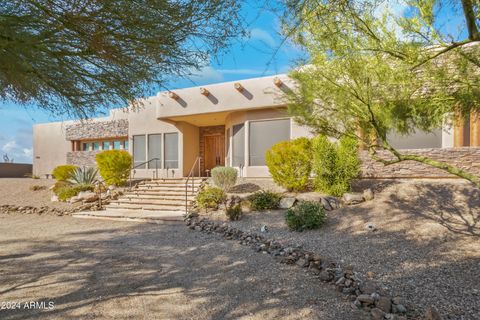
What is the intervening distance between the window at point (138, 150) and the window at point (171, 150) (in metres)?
1.60

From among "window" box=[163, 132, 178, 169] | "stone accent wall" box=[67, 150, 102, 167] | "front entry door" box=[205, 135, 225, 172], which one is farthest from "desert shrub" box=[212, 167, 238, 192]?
"stone accent wall" box=[67, 150, 102, 167]

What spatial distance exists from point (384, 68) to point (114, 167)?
12.7 m

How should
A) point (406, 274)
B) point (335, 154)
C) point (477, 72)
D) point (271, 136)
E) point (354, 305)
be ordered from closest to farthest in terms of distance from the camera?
point (354, 305) < point (406, 274) < point (477, 72) < point (335, 154) < point (271, 136)

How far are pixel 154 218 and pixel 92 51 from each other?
654 centimetres

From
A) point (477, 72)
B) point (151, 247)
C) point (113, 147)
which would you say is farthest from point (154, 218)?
point (113, 147)

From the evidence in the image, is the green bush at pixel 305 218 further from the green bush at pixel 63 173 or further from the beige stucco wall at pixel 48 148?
the beige stucco wall at pixel 48 148

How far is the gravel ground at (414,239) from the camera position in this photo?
3648mm

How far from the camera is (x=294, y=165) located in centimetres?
988

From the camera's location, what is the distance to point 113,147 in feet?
63.9

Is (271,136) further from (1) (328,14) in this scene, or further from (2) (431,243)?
(1) (328,14)

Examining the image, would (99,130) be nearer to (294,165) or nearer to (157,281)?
(294,165)

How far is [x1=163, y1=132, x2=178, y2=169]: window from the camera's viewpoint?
15.9 metres

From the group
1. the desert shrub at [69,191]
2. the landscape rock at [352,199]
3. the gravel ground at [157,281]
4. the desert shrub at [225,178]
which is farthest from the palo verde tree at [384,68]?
the desert shrub at [69,191]

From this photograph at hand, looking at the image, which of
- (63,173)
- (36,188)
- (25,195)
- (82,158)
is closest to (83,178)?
(63,173)
